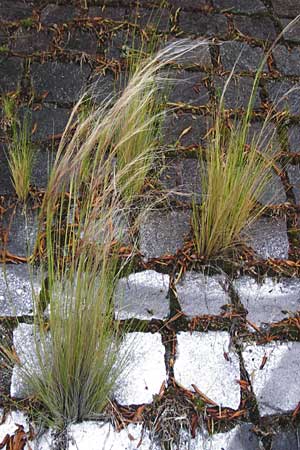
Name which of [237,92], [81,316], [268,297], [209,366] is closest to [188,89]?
[237,92]

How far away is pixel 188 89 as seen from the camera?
276 centimetres

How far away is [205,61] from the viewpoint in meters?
2.90

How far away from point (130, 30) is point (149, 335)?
1603mm

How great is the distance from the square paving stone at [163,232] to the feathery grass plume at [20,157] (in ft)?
1.40

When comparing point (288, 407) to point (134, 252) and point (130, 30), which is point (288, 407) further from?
point (130, 30)

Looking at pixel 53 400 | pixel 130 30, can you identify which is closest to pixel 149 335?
pixel 53 400

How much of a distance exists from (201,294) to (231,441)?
0.48 metres

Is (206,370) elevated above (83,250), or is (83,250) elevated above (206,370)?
(83,250)

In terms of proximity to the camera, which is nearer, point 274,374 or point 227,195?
point 274,374

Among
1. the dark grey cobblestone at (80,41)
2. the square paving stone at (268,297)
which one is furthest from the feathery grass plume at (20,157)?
the square paving stone at (268,297)

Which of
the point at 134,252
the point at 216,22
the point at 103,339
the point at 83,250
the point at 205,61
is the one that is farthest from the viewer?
the point at 216,22

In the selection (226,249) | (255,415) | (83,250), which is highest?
(83,250)

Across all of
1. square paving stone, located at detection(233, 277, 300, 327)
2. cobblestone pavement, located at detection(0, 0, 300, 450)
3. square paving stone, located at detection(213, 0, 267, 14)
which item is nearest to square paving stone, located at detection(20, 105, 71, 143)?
cobblestone pavement, located at detection(0, 0, 300, 450)

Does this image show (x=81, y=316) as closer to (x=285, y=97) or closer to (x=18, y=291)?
(x=18, y=291)
